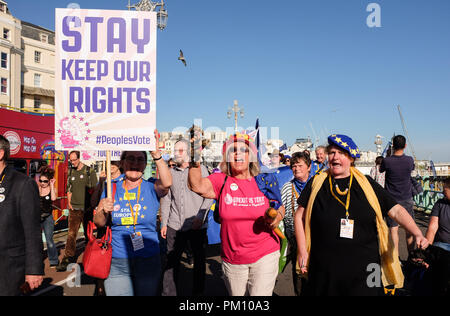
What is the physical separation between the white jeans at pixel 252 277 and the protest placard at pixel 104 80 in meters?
1.46

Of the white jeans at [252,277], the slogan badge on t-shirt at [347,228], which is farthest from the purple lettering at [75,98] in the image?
the slogan badge on t-shirt at [347,228]

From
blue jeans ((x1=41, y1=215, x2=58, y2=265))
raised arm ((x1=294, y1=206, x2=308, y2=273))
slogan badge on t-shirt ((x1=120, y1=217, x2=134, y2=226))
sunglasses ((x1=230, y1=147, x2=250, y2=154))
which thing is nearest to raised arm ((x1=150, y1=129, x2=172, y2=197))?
slogan badge on t-shirt ((x1=120, y1=217, x2=134, y2=226))

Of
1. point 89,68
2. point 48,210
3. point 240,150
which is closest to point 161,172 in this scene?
point 240,150

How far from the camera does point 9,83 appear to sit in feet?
154

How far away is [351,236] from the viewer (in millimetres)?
2998

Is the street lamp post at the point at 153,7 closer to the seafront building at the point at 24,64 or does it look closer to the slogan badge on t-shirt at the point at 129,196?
the slogan badge on t-shirt at the point at 129,196

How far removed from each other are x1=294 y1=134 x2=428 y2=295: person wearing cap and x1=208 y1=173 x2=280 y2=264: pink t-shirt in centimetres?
44

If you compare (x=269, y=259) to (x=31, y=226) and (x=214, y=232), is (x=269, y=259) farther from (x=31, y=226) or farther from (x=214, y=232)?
(x=214, y=232)

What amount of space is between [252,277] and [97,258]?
1448mm

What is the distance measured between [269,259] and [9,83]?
176 ft

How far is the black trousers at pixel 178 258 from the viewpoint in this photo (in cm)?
449

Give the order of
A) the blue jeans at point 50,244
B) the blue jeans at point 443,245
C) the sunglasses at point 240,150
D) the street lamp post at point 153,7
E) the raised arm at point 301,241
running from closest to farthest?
the raised arm at point 301,241, the sunglasses at point 240,150, the blue jeans at point 443,245, the blue jeans at point 50,244, the street lamp post at point 153,7
